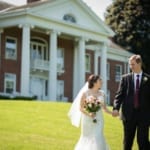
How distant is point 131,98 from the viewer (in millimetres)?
11398

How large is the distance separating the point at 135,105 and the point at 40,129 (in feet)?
22.1

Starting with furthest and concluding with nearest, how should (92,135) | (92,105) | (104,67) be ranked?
(104,67) → (92,135) → (92,105)

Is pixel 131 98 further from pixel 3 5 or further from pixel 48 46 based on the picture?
pixel 3 5

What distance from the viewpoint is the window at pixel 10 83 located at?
146 ft

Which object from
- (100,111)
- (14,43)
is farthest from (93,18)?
(100,111)

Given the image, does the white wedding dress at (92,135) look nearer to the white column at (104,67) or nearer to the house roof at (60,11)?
the house roof at (60,11)

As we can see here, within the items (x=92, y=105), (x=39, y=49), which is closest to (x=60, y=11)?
(x=39, y=49)

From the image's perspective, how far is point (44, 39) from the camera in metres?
47.8

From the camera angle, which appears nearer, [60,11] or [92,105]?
[92,105]

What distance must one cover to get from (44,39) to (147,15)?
1602cm

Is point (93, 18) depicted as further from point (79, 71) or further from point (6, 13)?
point (6, 13)

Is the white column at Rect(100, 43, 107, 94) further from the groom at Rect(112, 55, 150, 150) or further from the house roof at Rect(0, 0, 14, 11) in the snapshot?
the groom at Rect(112, 55, 150, 150)

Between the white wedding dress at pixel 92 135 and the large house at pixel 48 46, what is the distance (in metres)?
28.6

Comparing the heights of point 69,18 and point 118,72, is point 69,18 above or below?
above
